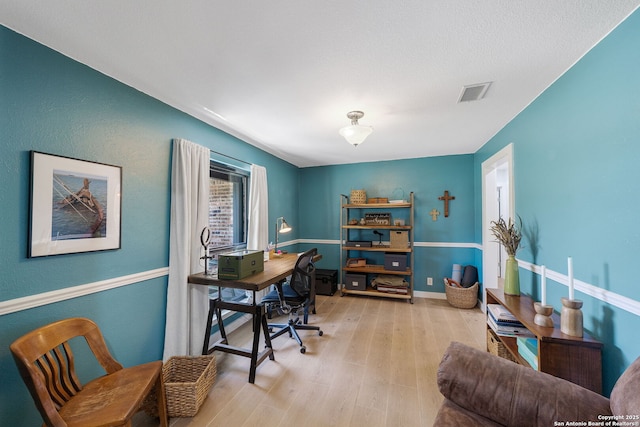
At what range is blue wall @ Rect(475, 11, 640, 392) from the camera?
47.1 inches

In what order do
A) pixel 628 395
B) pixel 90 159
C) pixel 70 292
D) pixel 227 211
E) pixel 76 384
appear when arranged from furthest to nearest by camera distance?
pixel 227 211 < pixel 90 159 < pixel 70 292 < pixel 76 384 < pixel 628 395

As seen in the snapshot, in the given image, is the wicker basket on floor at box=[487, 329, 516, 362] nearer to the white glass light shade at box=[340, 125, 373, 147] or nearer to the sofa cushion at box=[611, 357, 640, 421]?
the sofa cushion at box=[611, 357, 640, 421]

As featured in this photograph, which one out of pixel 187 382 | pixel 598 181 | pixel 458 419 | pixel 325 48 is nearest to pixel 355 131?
pixel 325 48

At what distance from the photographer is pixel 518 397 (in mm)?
1055

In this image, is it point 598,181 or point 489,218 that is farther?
point 489,218

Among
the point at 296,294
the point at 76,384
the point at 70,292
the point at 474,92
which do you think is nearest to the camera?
the point at 76,384

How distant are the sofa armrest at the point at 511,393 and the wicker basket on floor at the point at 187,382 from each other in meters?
1.54

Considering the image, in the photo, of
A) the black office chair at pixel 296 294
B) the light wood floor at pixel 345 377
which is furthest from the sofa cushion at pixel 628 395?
the black office chair at pixel 296 294

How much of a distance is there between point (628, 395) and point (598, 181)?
105cm

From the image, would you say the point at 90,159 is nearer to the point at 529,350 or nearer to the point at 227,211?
the point at 227,211

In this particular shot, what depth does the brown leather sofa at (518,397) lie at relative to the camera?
94cm

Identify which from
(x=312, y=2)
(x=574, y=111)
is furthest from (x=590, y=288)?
(x=312, y=2)

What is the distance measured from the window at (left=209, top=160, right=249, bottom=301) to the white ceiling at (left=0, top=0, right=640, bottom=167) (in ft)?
2.77

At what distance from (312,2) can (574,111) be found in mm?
1728
